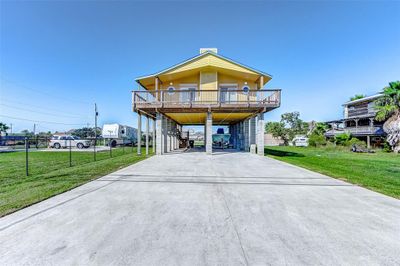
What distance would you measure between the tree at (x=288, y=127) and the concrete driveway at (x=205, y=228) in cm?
3300

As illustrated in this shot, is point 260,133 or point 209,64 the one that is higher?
point 209,64

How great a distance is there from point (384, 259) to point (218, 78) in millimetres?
14268

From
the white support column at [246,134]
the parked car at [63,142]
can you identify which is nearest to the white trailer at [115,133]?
the parked car at [63,142]

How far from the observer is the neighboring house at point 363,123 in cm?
2220

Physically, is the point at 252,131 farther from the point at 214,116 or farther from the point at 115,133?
the point at 115,133

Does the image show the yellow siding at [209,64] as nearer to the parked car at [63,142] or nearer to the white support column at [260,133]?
the white support column at [260,133]

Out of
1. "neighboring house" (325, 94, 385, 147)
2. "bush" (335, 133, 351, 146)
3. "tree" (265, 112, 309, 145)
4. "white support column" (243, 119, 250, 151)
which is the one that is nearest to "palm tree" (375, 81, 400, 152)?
"bush" (335, 133, 351, 146)

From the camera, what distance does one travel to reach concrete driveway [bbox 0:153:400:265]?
196 cm

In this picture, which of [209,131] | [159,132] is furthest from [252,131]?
[159,132]

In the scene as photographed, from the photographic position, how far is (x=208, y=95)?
13.6 m

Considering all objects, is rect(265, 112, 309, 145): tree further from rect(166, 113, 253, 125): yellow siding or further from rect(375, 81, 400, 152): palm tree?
rect(166, 113, 253, 125): yellow siding

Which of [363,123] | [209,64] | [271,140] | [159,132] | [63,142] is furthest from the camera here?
[271,140]

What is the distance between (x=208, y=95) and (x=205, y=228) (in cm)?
1202

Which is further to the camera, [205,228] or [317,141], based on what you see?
[317,141]
